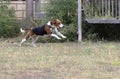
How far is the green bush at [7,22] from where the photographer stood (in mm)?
15875

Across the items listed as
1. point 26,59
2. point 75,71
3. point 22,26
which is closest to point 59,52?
point 26,59

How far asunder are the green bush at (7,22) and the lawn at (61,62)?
2741mm

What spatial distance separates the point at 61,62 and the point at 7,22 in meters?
6.33

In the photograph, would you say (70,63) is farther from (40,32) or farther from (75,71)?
(40,32)

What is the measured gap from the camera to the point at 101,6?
1527 cm

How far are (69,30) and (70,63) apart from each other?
520 cm

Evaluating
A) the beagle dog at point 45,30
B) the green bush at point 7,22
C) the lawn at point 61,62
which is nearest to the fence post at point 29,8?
the green bush at point 7,22

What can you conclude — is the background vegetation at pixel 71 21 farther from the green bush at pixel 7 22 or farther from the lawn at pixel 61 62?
the lawn at pixel 61 62

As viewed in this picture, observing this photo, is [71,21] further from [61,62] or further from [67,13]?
[61,62]

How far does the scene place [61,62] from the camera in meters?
10.0

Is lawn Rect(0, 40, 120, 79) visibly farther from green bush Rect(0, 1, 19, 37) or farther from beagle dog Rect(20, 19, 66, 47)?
green bush Rect(0, 1, 19, 37)

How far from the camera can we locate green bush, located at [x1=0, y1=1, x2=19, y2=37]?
1588 cm

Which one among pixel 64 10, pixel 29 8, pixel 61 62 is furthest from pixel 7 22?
pixel 61 62

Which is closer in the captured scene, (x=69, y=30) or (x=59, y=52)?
(x=59, y=52)
